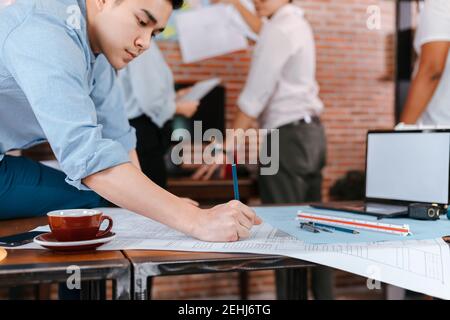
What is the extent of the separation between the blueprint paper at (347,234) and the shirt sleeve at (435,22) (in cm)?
82

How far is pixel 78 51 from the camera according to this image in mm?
1070

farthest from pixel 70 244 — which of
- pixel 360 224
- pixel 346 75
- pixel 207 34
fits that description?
pixel 346 75

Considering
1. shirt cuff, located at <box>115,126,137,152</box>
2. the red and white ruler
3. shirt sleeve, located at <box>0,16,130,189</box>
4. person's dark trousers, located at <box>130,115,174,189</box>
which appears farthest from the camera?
person's dark trousers, located at <box>130,115,174,189</box>

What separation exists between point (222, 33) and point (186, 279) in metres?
1.75

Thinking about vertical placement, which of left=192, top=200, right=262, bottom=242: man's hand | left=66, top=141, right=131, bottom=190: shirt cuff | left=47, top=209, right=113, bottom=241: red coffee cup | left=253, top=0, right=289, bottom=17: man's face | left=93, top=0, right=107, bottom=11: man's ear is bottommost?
left=192, top=200, right=262, bottom=242: man's hand

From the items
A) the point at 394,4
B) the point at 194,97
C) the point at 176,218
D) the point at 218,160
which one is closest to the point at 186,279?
the point at 218,160

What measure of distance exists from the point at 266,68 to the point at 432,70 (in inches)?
36.2

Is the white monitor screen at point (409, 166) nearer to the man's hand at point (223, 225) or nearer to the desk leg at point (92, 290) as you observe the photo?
the man's hand at point (223, 225)

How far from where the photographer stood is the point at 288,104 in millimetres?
2732

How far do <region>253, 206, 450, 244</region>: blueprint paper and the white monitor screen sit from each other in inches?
4.5

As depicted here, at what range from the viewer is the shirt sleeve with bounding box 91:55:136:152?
1571mm

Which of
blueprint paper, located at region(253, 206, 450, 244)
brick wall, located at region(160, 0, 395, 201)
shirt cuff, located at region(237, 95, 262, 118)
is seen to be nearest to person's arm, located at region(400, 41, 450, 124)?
blueprint paper, located at region(253, 206, 450, 244)

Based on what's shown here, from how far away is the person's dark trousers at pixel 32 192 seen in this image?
1.33 m

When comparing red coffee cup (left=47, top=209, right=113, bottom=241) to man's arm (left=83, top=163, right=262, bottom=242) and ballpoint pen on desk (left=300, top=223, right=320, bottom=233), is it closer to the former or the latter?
man's arm (left=83, top=163, right=262, bottom=242)
